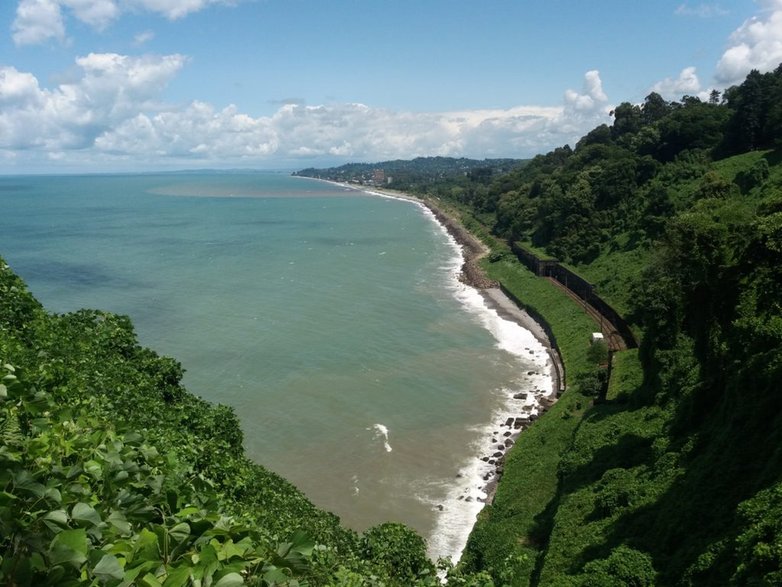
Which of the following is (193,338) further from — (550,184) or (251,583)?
(550,184)

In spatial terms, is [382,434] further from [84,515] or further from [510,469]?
[84,515]

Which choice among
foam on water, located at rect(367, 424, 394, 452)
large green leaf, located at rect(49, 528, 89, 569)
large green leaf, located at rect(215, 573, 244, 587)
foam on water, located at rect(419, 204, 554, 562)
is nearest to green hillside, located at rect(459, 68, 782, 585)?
foam on water, located at rect(419, 204, 554, 562)

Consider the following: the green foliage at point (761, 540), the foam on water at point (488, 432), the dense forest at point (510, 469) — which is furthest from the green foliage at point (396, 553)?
the green foliage at point (761, 540)

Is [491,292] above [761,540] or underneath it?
underneath

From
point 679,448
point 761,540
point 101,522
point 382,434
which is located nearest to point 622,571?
point 761,540

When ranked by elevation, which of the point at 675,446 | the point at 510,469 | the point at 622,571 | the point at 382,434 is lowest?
the point at 382,434

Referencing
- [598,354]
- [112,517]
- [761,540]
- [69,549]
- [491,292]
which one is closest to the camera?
[69,549]

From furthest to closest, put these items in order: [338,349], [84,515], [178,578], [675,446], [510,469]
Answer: [338,349] → [510,469] → [675,446] → [84,515] → [178,578]
